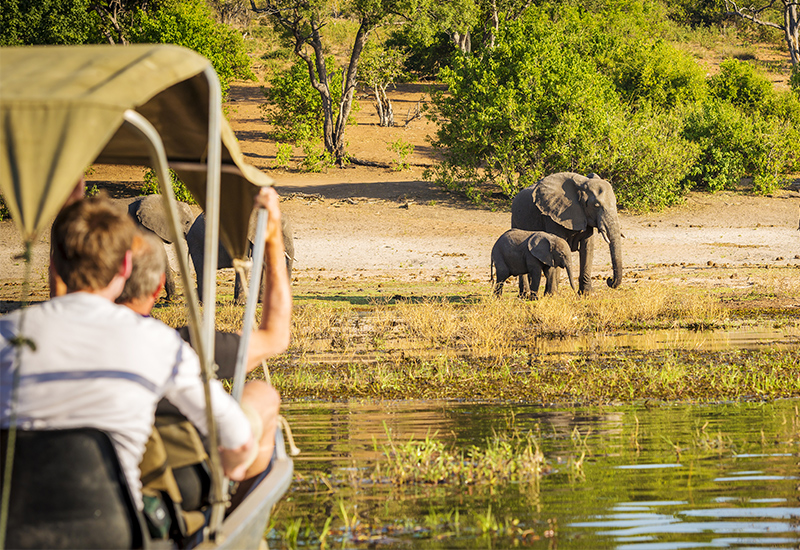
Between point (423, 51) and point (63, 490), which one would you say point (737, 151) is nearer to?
point (423, 51)

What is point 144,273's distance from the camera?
3541 millimetres

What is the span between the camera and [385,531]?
4.93 meters

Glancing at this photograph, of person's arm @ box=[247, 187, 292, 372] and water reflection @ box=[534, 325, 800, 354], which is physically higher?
person's arm @ box=[247, 187, 292, 372]

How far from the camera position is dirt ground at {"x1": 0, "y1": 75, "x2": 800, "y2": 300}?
862 inches

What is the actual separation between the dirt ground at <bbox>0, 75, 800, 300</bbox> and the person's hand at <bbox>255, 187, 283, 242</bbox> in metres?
15.8

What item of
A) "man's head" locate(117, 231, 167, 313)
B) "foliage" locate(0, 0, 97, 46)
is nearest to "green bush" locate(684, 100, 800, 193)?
"foliage" locate(0, 0, 97, 46)

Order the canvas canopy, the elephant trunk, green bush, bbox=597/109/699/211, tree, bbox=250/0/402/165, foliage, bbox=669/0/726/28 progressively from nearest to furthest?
the canvas canopy
the elephant trunk
green bush, bbox=597/109/699/211
tree, bbox=250/0/402/165
foliage, bbox=669/0/726/28

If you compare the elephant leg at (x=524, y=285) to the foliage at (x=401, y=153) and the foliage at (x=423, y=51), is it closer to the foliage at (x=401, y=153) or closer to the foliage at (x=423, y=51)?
the foliage at (x=401, y=153)

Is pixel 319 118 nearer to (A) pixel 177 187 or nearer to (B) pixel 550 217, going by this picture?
(A) pixel 177 187

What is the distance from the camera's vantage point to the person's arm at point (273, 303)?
14.7 ft

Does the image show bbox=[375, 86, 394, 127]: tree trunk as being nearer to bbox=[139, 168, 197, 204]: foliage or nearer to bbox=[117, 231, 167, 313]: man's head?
bbox=[139, 168, 197, 204]: foliage

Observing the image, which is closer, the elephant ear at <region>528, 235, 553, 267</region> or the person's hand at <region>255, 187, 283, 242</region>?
the person's hand at <region>255, 187, 283, 242</region>

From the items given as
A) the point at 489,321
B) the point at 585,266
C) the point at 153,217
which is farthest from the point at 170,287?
the point at 489,321

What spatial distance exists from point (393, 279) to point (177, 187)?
12.2 meters
